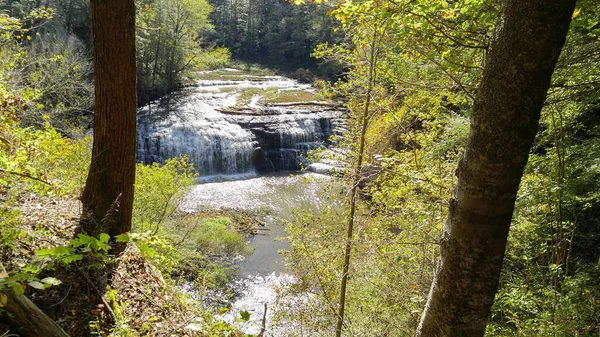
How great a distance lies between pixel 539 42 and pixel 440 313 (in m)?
0.97

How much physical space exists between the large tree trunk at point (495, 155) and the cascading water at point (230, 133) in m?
14.7

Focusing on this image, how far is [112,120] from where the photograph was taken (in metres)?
3.27

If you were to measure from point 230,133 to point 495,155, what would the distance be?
60.8ft

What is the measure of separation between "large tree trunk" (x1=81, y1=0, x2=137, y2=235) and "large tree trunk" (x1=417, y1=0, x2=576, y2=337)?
9.27 feet

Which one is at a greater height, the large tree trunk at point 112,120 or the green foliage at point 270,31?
the green foliage at point 270,31

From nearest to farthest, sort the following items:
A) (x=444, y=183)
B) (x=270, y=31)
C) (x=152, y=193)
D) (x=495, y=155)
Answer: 1. (x=495, y=155)
2. (x=444, y=183)
3. (x=152, y=193)
4. (x=270, y=31)

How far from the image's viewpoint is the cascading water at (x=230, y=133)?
1788 centimetres

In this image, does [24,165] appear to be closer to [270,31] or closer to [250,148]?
[250,148]

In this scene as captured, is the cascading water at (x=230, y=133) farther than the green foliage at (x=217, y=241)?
Yes

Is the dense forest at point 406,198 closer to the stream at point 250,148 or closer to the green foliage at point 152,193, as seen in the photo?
the green foliage at point 152,193

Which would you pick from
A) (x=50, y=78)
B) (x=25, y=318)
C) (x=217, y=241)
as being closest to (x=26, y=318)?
(x=25, y=318)

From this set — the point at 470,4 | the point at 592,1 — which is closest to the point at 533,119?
the point at 470,4

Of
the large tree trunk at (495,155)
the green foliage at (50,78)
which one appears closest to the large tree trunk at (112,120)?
the large tree trunk at (495,155)

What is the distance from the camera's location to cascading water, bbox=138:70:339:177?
17.9 metres
